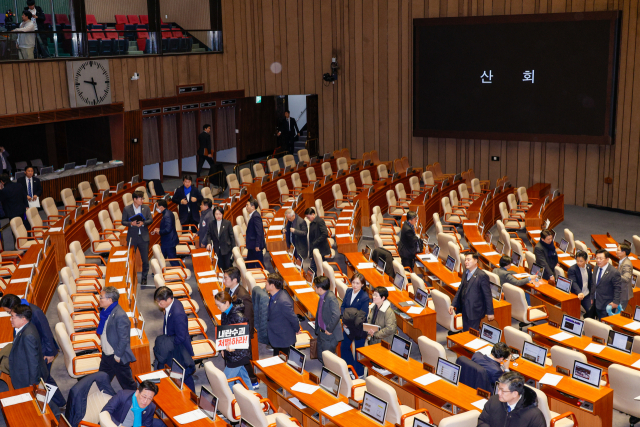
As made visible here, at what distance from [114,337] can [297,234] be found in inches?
185

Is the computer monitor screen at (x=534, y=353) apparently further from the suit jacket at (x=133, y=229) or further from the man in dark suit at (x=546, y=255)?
the suit jacket at (x=133, y=229)

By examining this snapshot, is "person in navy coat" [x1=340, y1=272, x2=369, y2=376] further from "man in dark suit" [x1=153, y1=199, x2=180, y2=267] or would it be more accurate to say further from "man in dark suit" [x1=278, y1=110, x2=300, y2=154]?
"man in dark suit" [x1=278, y1=110, x2=300, y2=154]

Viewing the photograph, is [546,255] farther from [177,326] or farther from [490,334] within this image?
[177,326]

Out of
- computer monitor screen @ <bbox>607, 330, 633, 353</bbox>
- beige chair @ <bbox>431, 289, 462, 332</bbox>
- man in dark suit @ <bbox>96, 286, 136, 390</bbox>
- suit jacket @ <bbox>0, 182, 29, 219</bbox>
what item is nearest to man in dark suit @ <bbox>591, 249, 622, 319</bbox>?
computer monitor screen @ <bbox>607, 330, 633, 353</bbox>

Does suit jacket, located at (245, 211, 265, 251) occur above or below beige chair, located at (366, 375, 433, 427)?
above

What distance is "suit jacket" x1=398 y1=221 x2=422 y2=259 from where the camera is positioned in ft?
35.6

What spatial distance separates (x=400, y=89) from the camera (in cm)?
1939

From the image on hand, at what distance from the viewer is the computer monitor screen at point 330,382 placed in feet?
20.2

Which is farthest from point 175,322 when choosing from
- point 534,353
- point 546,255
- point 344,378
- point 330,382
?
point 546,255

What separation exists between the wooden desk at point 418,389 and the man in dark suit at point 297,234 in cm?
393

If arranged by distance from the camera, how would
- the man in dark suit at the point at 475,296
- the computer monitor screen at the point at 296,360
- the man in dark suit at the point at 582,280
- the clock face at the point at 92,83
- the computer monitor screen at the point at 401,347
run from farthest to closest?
the clock face at the point at 92,83 < the man in dark suit at the point at 582,280 < the man in dark suit at the point at 475,296 < the computer monitor screen at the point at 401,347 < the computer monitor screen at the point at 296,360

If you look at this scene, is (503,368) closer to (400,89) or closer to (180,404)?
(180,404)

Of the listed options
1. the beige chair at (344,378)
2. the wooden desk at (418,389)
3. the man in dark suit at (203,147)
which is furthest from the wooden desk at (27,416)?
the man in dark suit at (203,147)

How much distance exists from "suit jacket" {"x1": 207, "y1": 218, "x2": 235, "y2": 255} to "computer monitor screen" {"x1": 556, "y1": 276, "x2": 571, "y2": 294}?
15.5ft
